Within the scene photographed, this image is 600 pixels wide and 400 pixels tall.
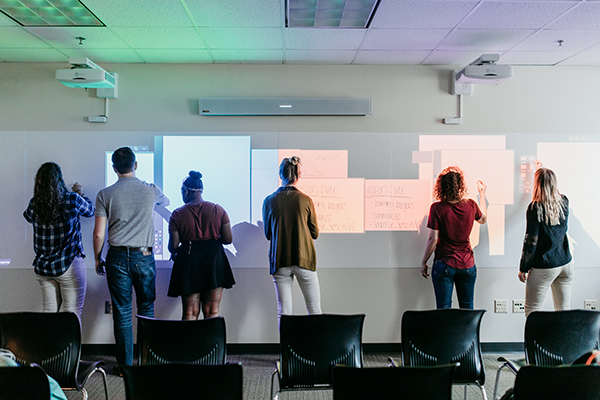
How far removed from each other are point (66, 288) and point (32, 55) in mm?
2129

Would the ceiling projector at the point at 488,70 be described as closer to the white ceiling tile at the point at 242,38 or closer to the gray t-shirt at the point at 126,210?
the white ceiling tile at the point at 242,38

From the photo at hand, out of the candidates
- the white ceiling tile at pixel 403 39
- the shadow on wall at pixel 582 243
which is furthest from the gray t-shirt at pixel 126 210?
the shadow on wall at pixel 582 243

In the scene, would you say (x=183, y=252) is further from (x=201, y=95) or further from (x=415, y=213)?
(x=415, y=213)

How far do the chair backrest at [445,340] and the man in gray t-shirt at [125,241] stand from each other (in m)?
2.03

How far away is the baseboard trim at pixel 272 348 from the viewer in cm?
355

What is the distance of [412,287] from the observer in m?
3.62

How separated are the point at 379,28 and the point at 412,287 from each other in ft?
7.63

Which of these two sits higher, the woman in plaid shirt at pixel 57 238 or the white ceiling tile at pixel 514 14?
the white ceiling tile at pixel 514 14

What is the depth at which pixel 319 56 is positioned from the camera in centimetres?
344

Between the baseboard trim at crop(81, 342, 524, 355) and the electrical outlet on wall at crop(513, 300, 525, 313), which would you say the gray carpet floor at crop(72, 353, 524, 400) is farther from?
the electrical outlet on wall at crop(513, 300, 525, 313)

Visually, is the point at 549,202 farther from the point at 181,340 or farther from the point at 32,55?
the point at 32,55

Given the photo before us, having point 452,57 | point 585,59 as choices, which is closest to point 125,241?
point 452,57

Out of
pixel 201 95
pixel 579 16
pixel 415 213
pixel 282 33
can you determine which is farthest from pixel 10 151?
pixel 579 16

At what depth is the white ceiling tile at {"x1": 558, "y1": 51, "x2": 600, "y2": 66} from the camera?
11.1ft
